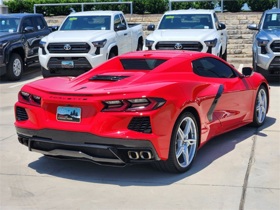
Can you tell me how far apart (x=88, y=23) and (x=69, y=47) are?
4.86ft

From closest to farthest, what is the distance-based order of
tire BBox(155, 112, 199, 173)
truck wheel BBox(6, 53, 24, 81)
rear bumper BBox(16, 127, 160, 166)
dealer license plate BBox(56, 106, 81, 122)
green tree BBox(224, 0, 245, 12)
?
1. rear bumper BBox(16, 127, 160, 166)
2. dealer license plate BBox(56, 106, 81, 122)
3. tire BBox(155, 112, 199, 173)
4. truck wheel BBox(6, 53, 24, 81)
5. green tree BBox(224, 0, 245, 12)

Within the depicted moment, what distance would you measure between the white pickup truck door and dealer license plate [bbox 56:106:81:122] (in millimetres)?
8467

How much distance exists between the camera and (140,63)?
6180mm

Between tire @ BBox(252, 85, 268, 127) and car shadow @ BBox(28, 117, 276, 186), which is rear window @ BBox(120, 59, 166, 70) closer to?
car shadow @ BBox(28, 117, 276, 186)

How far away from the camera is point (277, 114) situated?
8.46 meters

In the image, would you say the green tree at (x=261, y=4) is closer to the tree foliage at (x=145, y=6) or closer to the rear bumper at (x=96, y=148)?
the tree foliage at (x=145, y=6)

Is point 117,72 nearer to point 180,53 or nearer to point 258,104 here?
point 180,53

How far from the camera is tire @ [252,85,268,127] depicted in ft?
23.6

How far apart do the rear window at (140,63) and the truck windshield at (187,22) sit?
7.26 meters

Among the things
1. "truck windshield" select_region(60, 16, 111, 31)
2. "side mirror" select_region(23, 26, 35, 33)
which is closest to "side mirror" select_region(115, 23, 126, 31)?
"truck windshield" select_region(60, 16, 111, 31)

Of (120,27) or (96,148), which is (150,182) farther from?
(120,27)

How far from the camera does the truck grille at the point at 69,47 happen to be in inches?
484

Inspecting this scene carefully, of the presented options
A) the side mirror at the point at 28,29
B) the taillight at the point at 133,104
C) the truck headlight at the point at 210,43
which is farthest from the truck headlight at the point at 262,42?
the taillight at the point at 133,104

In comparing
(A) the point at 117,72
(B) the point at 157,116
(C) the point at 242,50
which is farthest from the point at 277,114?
(C) the point at 242,50
